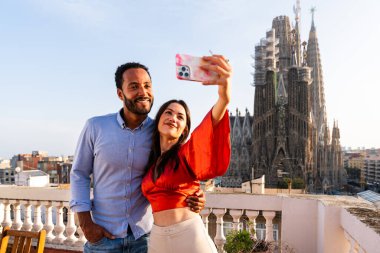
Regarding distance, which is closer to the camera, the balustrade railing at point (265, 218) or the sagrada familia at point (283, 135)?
the balustrade railing at point (265, 218)

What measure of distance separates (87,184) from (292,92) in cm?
5259

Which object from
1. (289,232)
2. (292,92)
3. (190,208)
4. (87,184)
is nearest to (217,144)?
(190,208)

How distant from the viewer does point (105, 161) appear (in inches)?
95.3

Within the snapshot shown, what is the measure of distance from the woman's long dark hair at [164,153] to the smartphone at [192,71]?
436mm

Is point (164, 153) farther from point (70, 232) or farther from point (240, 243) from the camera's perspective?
point (70, 232)

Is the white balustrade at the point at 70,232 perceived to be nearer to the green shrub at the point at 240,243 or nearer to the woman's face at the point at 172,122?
the green shrub at the point at 240,243

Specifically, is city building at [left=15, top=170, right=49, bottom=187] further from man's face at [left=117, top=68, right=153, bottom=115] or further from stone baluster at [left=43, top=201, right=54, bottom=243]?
man's face at [left=117, top=68, right=153, bottom=115]

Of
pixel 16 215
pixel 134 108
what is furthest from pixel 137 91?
pixel 16 215

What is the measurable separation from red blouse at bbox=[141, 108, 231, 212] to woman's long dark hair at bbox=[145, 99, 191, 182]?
0.04m

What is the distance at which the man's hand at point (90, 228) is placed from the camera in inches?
94.0

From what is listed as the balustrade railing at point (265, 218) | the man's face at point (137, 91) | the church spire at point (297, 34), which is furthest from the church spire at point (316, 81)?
the man's face at point (137, 91)

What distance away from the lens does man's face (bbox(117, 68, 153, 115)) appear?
2.39 meters

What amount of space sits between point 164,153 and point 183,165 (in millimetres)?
180

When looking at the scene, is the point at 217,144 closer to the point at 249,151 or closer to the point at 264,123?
the point at 264,123
